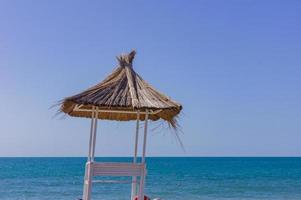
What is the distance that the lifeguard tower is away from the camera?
6543 millimetres

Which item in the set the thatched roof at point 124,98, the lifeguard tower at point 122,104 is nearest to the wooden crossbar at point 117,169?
the lifeguard tower at point 122,104

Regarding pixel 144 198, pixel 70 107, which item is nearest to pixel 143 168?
pixel 144 198

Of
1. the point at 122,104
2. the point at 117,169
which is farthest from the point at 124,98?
the point at 117,169

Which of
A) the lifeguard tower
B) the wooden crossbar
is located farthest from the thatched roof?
the wooden crossbar

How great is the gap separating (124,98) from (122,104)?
0.18 meters

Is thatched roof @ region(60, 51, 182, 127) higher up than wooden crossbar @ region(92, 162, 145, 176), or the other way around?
thatched roof @ region(60, 51, 182, 127)

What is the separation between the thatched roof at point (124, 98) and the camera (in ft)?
21.4

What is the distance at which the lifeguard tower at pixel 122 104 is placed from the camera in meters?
6.54

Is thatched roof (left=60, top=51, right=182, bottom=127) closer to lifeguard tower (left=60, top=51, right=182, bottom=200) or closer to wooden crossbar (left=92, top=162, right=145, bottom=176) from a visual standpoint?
lifeguard tower (left=60, top=51, right=182, bottom=200)

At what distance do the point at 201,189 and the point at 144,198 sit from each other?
21.1 metres

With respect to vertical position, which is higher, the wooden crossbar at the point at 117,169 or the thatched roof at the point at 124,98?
the thatched roof at the point at 124,98

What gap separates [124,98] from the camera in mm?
6676

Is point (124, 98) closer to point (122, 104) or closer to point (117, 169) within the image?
point (122, 104)

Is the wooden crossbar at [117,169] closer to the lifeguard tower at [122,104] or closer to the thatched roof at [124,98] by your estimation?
the lifeguard tower at [122,104]
